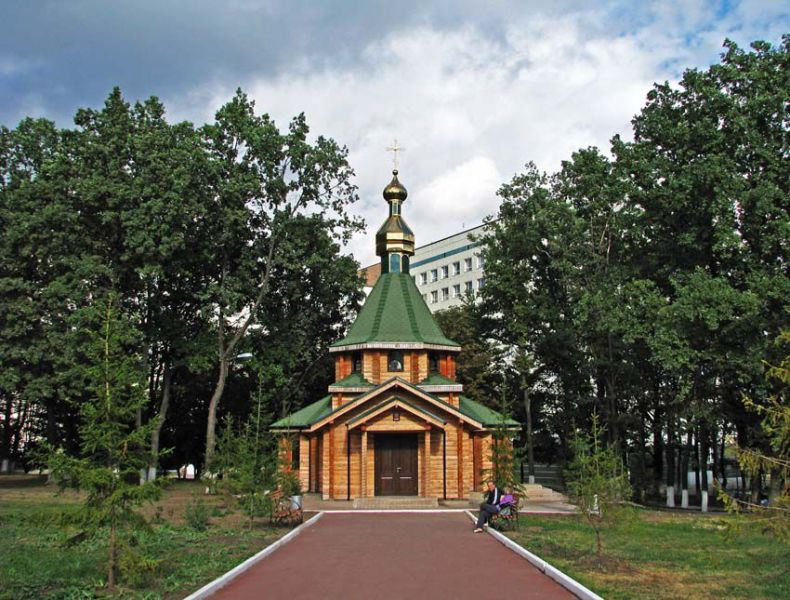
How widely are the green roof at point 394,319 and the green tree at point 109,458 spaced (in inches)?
745

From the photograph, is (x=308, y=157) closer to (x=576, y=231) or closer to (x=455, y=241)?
(x=576, y=231)

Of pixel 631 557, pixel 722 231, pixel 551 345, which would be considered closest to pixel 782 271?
pixel 722 231

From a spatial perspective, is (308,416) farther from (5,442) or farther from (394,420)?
(5,442)

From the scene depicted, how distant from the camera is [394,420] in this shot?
2728cm

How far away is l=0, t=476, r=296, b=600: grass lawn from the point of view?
407 inches

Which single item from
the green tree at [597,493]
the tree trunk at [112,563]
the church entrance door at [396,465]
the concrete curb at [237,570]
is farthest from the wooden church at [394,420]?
the tree trunk at [112,563]

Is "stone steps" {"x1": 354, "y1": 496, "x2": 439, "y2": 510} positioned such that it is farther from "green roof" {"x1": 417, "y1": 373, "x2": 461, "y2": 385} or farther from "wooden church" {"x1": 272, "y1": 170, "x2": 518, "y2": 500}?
"green roof" {"x1": 417, "y1": 373, "x2": 461, "y2": 385}

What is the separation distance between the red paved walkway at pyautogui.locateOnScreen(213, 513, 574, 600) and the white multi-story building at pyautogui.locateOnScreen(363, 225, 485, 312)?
6150 cm

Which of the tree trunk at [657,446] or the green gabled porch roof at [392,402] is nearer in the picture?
the green gabled porch roof at [392,402]

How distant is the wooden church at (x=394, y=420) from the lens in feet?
90.2

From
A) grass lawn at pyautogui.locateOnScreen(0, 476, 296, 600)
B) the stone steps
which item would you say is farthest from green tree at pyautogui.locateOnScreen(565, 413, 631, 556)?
Answer: the stone steps

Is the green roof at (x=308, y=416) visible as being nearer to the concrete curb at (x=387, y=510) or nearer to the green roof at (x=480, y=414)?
the concrete curb at (x=387, y=510)

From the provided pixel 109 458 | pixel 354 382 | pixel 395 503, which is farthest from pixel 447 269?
pixel 109 458

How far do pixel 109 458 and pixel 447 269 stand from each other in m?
73.4
